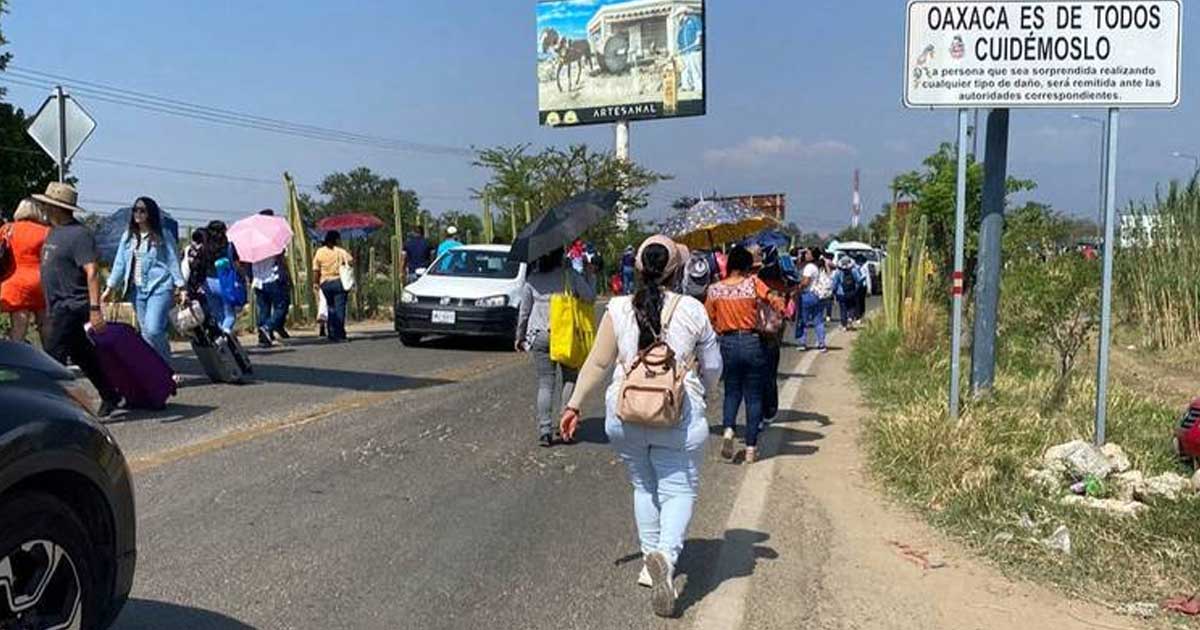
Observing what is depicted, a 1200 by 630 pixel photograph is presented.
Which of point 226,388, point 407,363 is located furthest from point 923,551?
point 407,363

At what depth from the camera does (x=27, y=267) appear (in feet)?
29.7

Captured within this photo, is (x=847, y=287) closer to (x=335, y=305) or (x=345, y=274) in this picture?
(x=345, y=274)

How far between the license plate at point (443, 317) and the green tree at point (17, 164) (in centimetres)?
1702

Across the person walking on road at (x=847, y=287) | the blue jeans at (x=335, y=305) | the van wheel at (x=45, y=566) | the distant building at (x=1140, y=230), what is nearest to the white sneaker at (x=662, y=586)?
the van wheel at (x=45, y=566)

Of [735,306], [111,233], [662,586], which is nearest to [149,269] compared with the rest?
[111,233]

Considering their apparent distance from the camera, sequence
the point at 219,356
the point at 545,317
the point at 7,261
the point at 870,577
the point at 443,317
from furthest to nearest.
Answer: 1. the point at 443,317
2. the point at 219,356
3. the point at 7,261
4. the point at 545,317
5. the point at 870,577

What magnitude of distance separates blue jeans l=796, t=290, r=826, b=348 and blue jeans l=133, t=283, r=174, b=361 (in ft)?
35.7

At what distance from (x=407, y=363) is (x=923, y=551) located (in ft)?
29.5

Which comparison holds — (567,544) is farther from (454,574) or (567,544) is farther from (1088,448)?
(1088,448)

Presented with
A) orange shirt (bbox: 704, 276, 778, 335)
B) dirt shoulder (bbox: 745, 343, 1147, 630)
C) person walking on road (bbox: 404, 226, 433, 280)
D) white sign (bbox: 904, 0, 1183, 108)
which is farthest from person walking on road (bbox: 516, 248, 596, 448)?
person walking on road (bbox: 404, 226, 433, 280)

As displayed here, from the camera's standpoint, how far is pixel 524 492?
7.13 metres

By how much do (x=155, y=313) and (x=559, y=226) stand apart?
4.18 m

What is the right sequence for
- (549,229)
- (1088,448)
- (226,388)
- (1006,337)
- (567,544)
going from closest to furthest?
(567,544)
(1088,448)
(549,229)
(226,388)
(1006,337)

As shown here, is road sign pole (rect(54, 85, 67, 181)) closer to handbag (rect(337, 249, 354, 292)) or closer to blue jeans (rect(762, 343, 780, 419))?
handbag (rect(337, 249, 354, 292))
